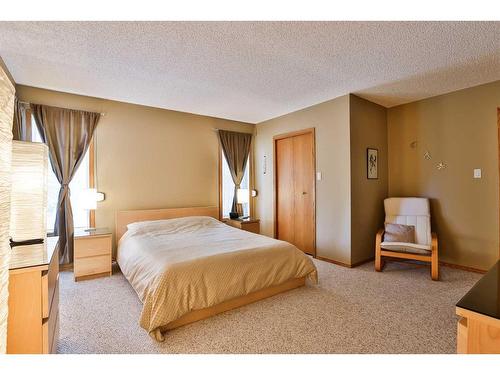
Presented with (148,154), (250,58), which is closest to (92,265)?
(148,154)

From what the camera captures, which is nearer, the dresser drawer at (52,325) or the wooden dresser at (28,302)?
the wooden dresser at (28,302)

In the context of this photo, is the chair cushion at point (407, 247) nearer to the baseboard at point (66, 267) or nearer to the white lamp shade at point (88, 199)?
the white lamp shade at point (88, 199)

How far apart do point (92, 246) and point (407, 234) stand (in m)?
4.01

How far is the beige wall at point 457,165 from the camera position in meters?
3.07

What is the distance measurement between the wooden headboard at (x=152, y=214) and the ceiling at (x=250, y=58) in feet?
5.32

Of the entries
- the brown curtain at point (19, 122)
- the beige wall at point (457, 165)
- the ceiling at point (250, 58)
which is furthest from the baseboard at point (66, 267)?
the beige wall at point (457, 165)

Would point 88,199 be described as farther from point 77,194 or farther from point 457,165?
point 457,165

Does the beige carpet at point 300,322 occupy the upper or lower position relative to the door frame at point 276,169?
lower

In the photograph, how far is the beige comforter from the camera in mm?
1896

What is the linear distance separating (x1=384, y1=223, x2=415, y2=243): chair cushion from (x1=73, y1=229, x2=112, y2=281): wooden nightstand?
3.59m

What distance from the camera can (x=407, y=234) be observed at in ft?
10.9
